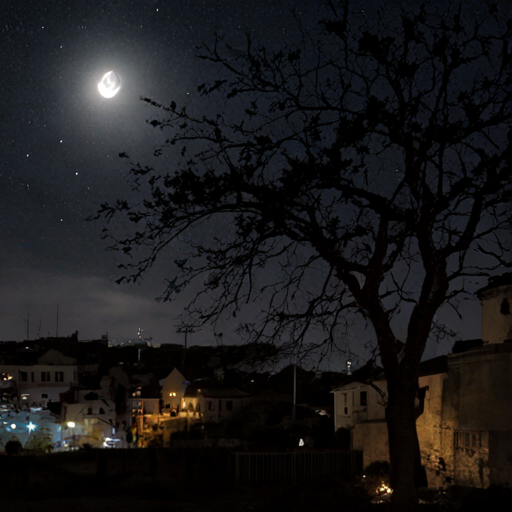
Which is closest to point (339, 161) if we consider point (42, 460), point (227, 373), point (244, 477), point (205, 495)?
point (227, 373)

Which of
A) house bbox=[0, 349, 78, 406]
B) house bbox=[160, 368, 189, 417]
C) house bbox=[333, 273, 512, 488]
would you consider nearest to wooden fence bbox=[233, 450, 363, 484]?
house bbox=[333, 273, 512, 488]

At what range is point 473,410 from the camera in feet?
55.5

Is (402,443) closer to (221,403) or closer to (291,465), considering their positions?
(291,465)

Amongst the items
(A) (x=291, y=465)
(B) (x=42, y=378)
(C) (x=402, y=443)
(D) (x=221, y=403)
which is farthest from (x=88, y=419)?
(C) (x=402, y=443)

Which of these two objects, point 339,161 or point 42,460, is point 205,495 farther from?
point 42,460

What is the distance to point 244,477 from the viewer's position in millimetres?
21125

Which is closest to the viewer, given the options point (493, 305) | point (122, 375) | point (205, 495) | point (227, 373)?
point (227, 373)

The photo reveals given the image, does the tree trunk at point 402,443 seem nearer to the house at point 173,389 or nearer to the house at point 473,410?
the house at point 473,410

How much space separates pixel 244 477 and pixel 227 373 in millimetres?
12741

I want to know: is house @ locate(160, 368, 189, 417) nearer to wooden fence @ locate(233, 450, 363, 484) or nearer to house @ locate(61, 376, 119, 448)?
house @ locate(61, 376, 119, 448)

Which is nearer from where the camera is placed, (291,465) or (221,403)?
(291,465)

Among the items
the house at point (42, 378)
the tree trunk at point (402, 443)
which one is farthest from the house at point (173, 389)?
the tree trunk at point (402, 443)

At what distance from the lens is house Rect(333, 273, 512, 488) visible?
15.1 m

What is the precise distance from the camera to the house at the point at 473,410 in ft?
49.6
